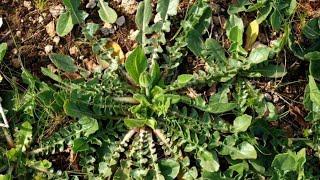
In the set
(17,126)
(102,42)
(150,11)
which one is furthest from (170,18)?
(17,126)

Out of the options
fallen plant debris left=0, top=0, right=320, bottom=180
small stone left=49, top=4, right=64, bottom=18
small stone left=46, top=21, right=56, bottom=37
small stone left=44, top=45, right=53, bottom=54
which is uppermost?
small stone left=49, top=4, right=64, bottom=18

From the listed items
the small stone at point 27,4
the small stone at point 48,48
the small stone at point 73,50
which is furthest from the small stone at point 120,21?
the small stone at point 27,4

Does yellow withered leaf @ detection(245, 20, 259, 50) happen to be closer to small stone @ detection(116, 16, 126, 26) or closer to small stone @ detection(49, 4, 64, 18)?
small stone @ detection(116, 16, 126, 26)

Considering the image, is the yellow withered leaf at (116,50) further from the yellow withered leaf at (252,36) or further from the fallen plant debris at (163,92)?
the yellow withered leaf at (252,36)

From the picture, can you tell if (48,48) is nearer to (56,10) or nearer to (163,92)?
(56,10)

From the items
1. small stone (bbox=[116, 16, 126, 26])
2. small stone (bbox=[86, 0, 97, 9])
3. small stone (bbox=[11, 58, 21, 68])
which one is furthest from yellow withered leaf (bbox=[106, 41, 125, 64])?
small stone (bbox=[11, 58, 21, 68])

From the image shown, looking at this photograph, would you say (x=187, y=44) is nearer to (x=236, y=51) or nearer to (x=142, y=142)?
(x=236, y=51)
